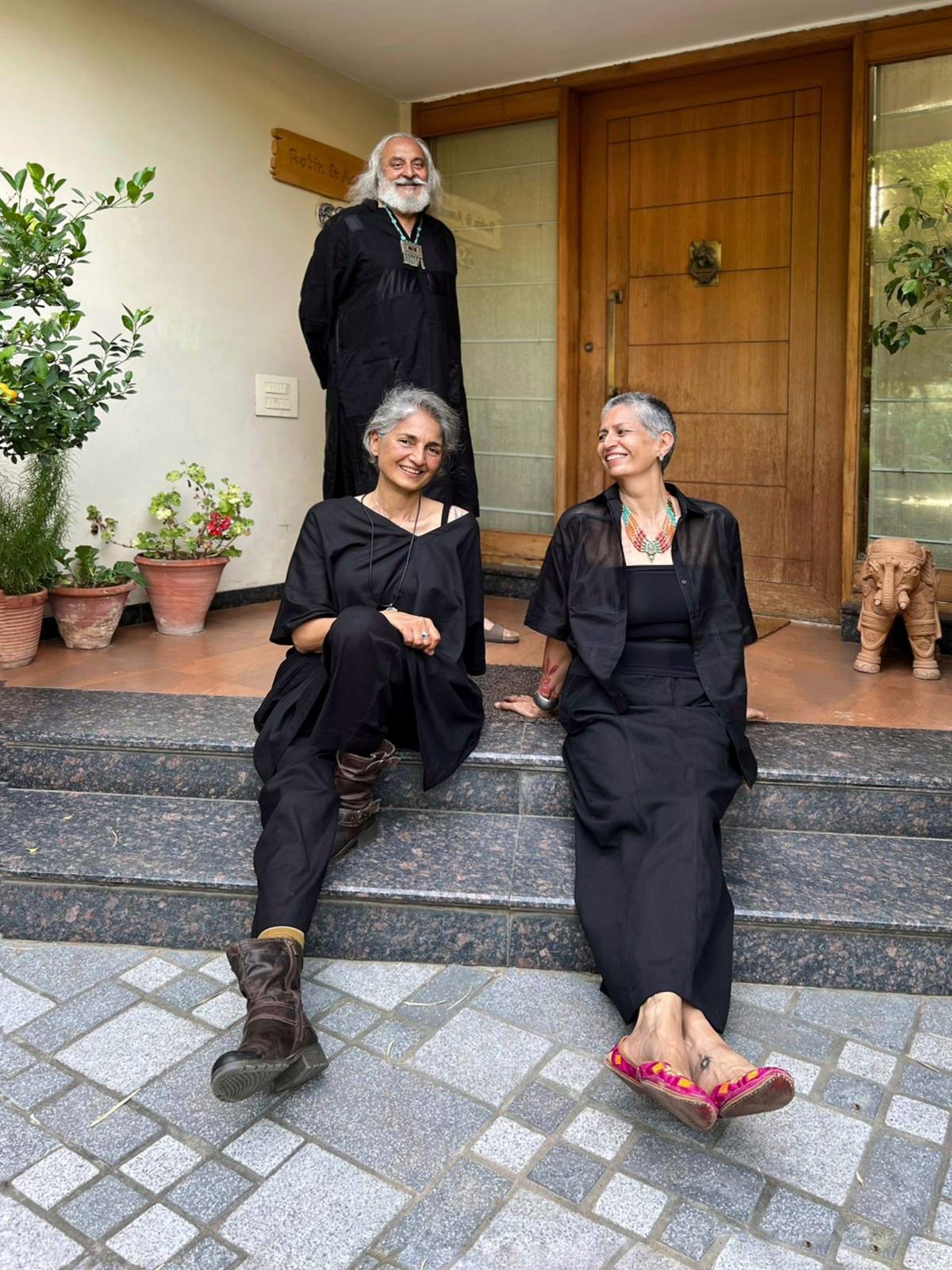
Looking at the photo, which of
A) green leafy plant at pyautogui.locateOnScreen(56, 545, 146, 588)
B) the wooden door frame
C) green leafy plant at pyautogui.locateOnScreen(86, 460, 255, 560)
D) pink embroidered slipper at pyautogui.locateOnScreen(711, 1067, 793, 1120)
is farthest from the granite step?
the wooden door frame

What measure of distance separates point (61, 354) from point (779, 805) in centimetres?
256

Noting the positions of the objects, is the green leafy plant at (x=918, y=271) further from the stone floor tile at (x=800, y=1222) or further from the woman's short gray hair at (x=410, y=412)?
the stone floor tile at (x=800, y=1222)

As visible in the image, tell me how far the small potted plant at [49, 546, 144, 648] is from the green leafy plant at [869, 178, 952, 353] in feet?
9.29

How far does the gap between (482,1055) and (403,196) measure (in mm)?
2844

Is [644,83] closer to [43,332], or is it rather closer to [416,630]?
[43,332]

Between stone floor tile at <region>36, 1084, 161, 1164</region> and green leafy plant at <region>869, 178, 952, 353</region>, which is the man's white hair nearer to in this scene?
green leafy plant at <region>869, 178, 952, 353</region>

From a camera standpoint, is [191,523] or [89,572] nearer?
[89,572]

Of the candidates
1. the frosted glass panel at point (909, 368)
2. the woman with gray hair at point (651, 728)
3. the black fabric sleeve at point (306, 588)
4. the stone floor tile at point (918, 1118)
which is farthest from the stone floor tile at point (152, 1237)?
the frosted glass panel at point (909, 368)

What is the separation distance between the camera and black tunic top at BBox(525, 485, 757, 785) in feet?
8.40

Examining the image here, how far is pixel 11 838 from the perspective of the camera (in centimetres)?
269

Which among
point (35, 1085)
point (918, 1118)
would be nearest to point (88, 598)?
point (35, 1085)

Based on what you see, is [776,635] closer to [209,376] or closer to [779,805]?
[779,805]

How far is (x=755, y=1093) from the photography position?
1.68 metres

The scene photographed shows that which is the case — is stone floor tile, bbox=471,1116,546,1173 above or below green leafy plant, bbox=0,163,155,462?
below
